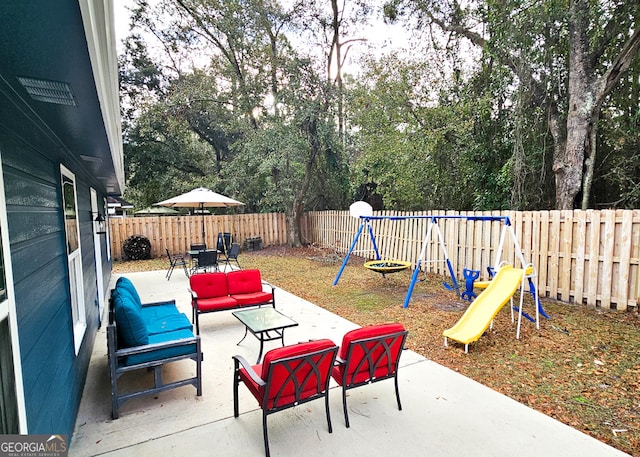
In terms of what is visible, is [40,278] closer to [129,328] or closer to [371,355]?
[129,328]

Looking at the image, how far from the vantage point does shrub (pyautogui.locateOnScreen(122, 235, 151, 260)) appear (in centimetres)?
1147

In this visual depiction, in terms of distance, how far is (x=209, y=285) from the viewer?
4.88m

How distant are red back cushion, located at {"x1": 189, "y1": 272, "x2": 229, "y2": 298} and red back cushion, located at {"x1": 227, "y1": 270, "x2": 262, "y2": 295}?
0.33 feet

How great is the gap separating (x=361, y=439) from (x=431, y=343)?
2172mm

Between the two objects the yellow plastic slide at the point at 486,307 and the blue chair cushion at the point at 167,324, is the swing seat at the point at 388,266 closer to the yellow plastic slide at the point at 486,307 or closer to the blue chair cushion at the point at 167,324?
the yellow plastic slide at the point at 486,307

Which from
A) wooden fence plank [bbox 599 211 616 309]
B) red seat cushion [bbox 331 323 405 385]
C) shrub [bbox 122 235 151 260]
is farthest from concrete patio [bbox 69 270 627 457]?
shrub [bbox 122 235 151 260]

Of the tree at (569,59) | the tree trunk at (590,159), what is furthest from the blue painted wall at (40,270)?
the tree trunk at (590,159)

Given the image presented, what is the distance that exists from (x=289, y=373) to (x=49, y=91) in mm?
2207

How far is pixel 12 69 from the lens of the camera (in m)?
1.38

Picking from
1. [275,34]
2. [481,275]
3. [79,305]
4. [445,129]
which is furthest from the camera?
[275,34]

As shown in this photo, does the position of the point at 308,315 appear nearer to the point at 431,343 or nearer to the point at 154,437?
the point at 431,343

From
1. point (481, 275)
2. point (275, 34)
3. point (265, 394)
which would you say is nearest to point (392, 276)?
point (481, 275)

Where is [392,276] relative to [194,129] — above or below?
below

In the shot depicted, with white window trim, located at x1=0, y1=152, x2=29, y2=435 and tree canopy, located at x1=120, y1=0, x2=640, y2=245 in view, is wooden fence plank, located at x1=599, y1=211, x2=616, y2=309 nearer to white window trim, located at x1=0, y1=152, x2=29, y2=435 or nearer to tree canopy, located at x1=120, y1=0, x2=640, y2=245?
tree canopy, located at x1=120, y1=0, x2=640, y2=245
